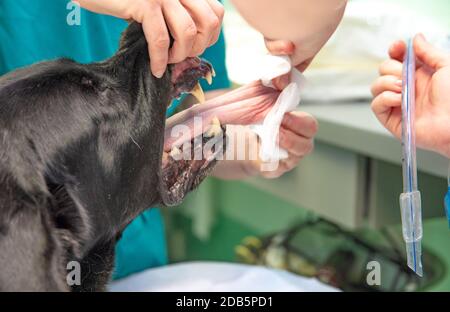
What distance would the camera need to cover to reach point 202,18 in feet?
2.27

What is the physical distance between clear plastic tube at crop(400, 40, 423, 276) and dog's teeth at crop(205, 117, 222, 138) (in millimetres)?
257

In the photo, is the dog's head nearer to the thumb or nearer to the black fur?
the black fur

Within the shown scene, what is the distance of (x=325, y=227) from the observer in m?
1.99

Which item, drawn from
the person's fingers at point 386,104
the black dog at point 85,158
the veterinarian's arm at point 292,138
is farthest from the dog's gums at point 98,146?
the person's fingers at point 386,104

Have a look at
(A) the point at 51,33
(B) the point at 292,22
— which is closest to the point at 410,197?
(B) the point at 292,22

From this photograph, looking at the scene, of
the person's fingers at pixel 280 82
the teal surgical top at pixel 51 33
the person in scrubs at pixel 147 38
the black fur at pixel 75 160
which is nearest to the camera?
the black fur at pixel 75 160

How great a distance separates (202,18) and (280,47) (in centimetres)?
12

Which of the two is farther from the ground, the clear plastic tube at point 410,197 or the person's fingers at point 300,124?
the person's fingers at point 300,124

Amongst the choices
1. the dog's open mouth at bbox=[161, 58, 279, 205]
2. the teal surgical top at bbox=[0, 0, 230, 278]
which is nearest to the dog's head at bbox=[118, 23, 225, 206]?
the dog's open mouth at bbox=[161, 58, 279, 205]

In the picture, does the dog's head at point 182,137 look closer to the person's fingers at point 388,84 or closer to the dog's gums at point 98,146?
the dog's gums at point 98,146

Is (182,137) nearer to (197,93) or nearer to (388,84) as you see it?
(197,93)

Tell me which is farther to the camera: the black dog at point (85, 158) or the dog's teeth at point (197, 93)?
the dog's teeth at point (197, 93)

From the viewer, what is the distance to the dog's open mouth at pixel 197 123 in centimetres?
75
